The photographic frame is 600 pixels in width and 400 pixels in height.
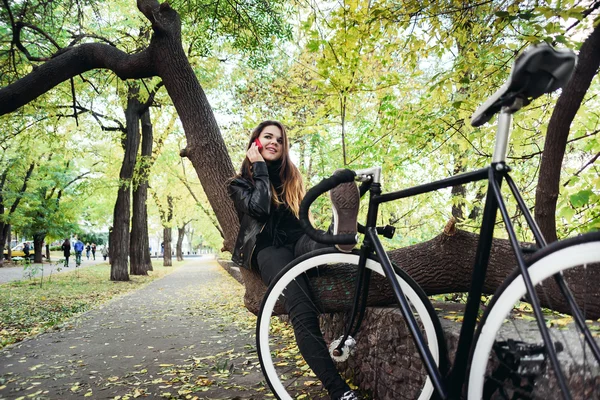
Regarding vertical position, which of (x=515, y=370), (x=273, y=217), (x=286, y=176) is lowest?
(x=515, y=370)

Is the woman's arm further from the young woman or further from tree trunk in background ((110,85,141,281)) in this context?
tree trunk in background ((110,85,141,281))

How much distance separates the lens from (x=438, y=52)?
14.5 ft

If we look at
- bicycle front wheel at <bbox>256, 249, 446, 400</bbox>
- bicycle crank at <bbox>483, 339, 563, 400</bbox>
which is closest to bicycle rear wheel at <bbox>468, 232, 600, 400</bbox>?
bicycle crank at <bbox>483, 339, 563, 400</bbox>

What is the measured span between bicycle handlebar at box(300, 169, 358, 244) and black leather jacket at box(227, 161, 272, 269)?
0.80m

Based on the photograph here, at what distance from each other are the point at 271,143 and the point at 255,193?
63cm

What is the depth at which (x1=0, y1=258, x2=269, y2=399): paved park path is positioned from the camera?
10.9ft

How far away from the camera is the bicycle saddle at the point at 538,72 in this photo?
1.33 m

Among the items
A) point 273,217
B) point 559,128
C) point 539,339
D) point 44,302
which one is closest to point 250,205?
point 273,217

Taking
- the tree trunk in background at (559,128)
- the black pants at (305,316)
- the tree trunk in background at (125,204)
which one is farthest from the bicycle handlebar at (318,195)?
the tree trunk in background at (125,204)

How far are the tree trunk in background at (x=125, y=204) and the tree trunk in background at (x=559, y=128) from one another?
13.0 metres

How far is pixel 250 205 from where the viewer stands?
2771mm

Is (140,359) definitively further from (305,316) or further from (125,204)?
(125,204)

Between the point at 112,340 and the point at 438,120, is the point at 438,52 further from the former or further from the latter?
the point at 112,340

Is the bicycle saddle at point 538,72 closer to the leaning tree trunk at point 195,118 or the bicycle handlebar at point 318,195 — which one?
the bicycle handlebar at point 318,195
